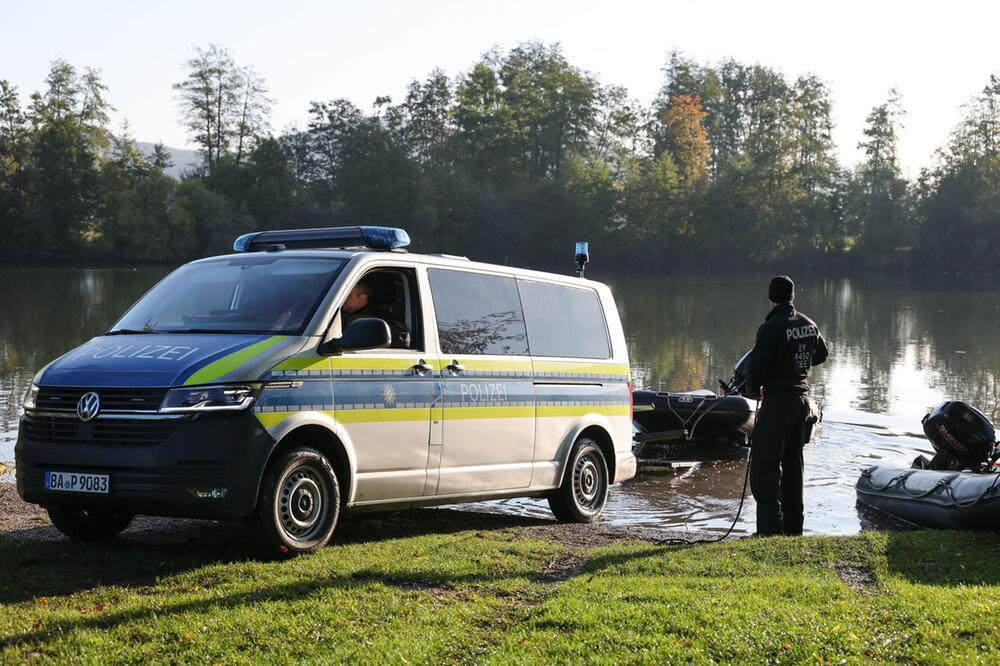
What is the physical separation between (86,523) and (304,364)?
86.2 inches

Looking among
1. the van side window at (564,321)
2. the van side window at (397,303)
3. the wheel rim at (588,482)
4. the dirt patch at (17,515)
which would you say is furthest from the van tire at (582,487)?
the dirt patch at (17,515)

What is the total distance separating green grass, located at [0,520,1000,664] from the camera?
232 inches

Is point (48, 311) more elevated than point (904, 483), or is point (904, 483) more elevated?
point (48, 311)

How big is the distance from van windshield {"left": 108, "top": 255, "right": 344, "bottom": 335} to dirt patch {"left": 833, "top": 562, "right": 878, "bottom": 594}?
13.4 ft

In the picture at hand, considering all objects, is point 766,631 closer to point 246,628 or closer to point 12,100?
point 246,628

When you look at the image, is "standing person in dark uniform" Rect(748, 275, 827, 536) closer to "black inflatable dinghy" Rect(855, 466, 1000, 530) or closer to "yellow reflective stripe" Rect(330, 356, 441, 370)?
"black inflatable dinghy" Rect(855, 466, 1000, 530)

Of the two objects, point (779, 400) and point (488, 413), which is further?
point (779, 400)

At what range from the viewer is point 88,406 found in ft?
25.0

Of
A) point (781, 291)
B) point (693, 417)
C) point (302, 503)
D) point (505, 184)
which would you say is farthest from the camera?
point (505, 184)

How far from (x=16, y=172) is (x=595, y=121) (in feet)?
179

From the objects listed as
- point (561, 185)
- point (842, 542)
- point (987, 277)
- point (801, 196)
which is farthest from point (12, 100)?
point (842, 542)

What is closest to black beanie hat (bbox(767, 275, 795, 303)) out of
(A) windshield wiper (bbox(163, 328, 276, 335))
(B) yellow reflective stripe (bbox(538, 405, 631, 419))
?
(B) yellow reflective stripe (bbox(538, 405, 631, 419))

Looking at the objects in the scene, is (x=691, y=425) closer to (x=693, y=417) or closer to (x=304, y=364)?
(x=693, y=417)

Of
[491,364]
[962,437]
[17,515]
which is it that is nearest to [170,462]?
[491,364]
